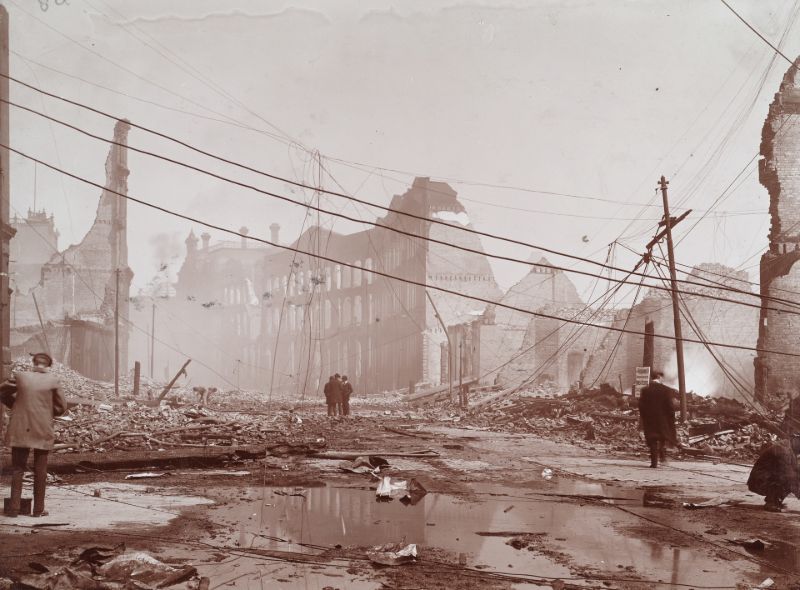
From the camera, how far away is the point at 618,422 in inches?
787

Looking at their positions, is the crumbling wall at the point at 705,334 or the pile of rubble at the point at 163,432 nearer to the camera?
the pile of rubble at the point at 163,432

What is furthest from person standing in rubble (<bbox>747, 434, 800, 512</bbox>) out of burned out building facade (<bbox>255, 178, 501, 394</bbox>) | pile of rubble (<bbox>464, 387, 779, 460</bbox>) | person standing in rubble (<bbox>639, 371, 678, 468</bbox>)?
burned out building facade (<bbox>255, 178, 501, 394</bbox>)

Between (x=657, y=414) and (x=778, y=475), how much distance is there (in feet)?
12.6

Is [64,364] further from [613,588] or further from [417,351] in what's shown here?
[613,588]

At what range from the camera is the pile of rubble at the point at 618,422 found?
1511 centimetres

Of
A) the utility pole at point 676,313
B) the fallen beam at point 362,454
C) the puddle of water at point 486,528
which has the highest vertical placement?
the utility pole at point 676,313

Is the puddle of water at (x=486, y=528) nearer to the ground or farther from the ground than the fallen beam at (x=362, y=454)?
farther from the ground

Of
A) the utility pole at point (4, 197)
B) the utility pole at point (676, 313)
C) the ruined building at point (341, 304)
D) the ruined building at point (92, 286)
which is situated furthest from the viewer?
the ruined building at point (341, 304)

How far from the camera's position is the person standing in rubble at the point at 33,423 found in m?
6.24

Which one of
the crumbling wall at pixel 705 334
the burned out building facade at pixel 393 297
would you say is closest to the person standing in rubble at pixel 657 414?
the crumbling wall at pixel 705 334

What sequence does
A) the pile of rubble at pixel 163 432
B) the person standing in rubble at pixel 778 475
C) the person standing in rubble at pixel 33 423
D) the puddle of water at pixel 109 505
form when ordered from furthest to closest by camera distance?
the pile of rubble at pixel 163 432 < the person standing in rubble at pixel 778 475 < the person standing in rubble at pixel 33 423 < the puddle of water at pixel 109 505

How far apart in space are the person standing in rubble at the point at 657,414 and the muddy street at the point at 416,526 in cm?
58

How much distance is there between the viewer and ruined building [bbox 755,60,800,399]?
69.2ft

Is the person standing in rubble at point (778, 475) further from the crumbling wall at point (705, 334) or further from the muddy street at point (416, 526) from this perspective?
the crumbling wall at point (705, 334)
